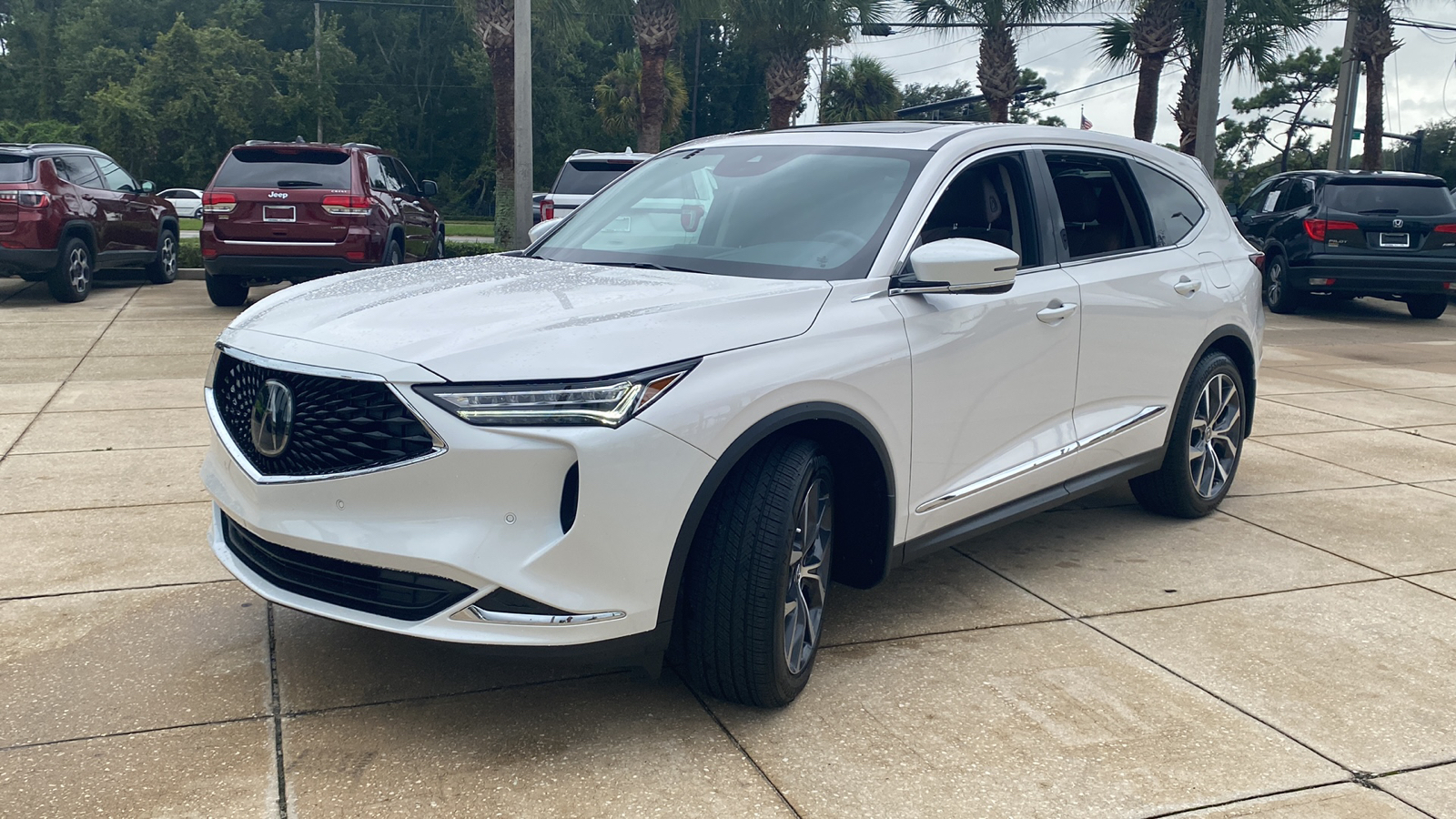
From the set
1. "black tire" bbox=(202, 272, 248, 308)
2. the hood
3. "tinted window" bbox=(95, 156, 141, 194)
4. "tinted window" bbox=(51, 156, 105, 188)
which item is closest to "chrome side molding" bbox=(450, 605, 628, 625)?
the hood

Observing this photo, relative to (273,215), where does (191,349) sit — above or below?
below

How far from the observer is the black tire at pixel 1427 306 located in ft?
50.4

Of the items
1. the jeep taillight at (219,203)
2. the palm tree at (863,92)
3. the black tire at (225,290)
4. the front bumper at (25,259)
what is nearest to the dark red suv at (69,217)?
the front bumper at (25,259)

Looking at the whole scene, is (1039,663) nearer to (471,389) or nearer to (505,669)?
(505,669)

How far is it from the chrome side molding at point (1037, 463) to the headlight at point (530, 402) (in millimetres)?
1328

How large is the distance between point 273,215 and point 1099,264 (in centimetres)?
952

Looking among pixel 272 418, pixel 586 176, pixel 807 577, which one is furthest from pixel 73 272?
pixel 807 577

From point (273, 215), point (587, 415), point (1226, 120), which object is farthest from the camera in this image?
point (1226, 120)

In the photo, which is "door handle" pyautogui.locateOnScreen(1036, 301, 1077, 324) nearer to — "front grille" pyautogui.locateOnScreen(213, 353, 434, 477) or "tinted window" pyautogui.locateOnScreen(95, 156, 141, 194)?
"front grille" pyautogui.locateOnScreen(213, 353, 434, 477)

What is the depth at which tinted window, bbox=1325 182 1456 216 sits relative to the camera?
1448 centimetres

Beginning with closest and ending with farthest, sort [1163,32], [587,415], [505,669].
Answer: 1. [587,415]
2. [505,669]
3. [1163,32]

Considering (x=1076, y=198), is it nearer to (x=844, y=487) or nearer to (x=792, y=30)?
(x=844, y=487)

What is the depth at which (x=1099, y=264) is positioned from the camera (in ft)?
15.7

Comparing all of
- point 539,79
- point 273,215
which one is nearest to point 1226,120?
point 539,79
